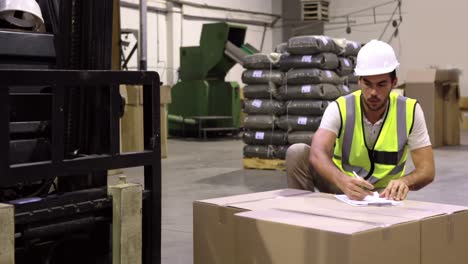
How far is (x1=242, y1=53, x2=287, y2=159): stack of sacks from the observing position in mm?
7664

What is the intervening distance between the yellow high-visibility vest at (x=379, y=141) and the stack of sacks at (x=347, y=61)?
4432 millimetres

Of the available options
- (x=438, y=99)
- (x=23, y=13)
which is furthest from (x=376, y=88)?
(x=438, y=99)

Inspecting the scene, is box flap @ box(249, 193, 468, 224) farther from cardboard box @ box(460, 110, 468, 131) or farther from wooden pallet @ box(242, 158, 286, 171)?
cardboard box @ box(460, 110, 468, 131)

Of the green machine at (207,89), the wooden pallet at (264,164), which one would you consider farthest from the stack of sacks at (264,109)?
the green machine at (207,89)

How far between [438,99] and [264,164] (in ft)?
12.7

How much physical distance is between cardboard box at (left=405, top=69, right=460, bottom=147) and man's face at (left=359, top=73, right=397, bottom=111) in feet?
23.8

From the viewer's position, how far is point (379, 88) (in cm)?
306

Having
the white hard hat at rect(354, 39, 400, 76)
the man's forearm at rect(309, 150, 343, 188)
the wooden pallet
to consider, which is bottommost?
the wooden pallet

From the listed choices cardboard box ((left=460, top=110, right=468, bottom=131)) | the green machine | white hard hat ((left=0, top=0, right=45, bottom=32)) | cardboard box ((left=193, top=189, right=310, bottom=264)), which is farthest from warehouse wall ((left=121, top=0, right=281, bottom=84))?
white hard hat ((left=0, top=0, right=45, bottom=32))

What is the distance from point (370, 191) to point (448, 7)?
12796mm

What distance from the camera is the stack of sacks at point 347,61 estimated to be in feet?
24.9

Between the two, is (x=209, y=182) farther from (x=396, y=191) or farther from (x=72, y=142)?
(x=72, y=142)

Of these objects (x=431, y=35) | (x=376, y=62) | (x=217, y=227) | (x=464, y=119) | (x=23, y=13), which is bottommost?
(x=464, y=119)

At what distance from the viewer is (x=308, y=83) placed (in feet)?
24.1
